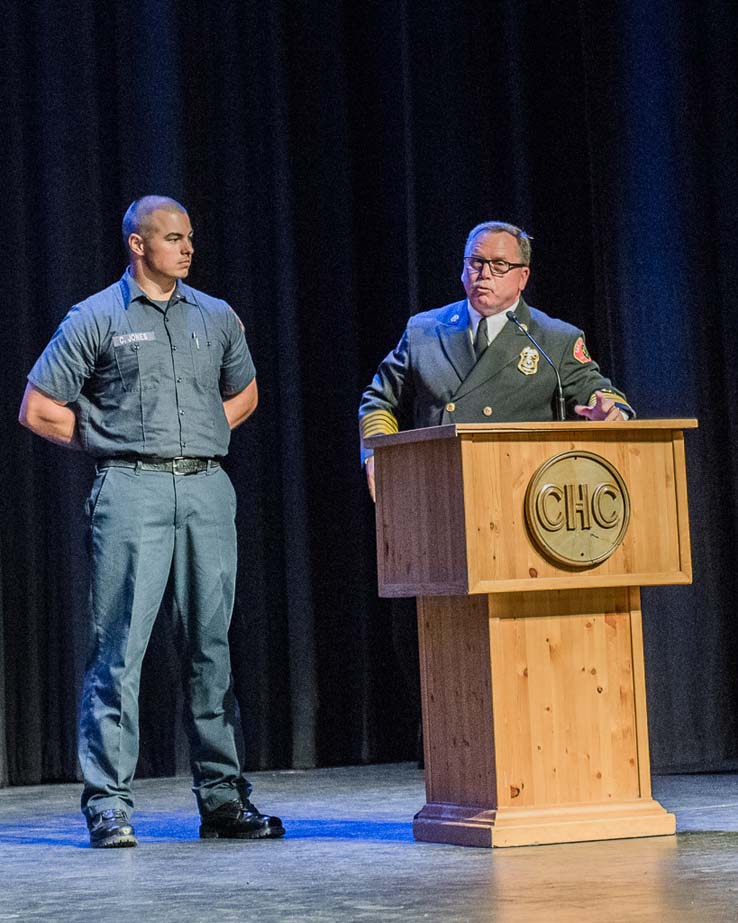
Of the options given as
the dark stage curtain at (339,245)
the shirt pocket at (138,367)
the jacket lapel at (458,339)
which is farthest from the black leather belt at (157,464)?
the dark stage curtain at (339,245)

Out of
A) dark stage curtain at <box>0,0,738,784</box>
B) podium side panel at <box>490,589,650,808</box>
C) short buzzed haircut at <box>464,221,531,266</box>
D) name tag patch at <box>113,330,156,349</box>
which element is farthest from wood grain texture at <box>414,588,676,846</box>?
dark stage curtain at <box>0,0,738,784</box>

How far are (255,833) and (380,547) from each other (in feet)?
2.31

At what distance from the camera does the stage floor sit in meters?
2.67

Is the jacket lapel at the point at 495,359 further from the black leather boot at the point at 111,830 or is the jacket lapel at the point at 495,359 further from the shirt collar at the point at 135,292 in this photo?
the black leather boot at the point at 111,830

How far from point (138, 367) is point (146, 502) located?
314 mm

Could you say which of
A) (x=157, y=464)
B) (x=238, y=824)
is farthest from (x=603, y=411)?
(x=238, y=824)

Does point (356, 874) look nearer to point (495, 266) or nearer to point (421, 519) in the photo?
point (421, 519)

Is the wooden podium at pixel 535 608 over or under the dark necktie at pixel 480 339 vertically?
under

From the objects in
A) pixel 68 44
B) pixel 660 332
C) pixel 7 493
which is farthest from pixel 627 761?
pixel 68 44

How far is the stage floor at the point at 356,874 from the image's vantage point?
8.76 ft

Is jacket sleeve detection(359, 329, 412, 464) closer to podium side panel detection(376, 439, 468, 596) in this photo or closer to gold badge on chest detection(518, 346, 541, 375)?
podium side panel detection(376, 439, 468, 596)

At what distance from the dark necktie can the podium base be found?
1022 millimetres

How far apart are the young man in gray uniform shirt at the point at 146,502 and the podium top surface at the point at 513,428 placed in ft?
1.56

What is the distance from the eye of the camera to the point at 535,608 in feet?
11.6
